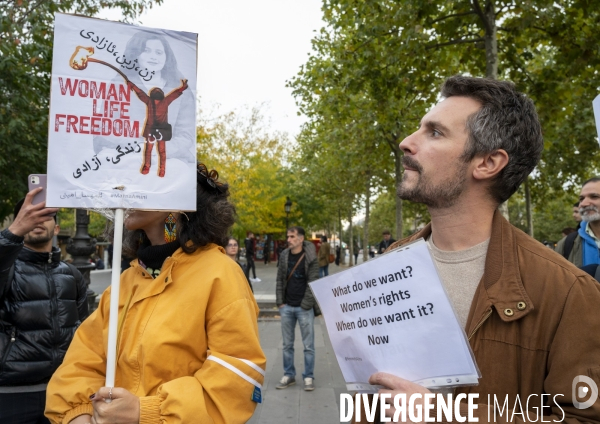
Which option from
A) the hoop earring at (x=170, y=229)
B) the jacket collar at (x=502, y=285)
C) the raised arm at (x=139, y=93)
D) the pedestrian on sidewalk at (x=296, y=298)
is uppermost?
the raised arm at (x=139, y=93)

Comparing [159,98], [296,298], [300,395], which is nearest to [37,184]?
[159,98]

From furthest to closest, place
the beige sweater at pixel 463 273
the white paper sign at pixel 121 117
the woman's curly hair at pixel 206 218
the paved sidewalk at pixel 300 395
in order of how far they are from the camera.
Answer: the paved sidewalk at pixel 300 395, the woman's curly hair at pixel 206 218, the white paper sign at pixel 121 117, the beige sweater at pixel 463 273

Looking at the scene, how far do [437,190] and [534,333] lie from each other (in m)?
0.57

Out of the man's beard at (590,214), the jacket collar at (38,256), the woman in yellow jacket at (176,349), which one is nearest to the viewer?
the woman in yellow jacket at (176,349)

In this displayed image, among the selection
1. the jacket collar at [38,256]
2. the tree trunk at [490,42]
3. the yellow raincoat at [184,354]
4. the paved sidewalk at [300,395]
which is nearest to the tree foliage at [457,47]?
the tree trunk at [490,42]

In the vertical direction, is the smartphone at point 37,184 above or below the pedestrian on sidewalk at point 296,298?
above

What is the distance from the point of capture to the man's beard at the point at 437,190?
1.83 meters

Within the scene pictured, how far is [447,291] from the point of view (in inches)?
63.6

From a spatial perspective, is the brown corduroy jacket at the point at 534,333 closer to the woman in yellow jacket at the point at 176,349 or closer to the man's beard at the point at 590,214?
the woman in yellow jacket at the point at 176,349

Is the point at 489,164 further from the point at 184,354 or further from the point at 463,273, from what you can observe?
the point at 184,354

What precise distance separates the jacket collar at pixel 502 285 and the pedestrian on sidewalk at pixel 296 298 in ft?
17.4

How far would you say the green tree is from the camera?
9734 mm

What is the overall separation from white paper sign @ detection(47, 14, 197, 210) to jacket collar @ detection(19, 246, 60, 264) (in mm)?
1620

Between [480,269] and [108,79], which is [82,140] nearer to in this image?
[108,79]
